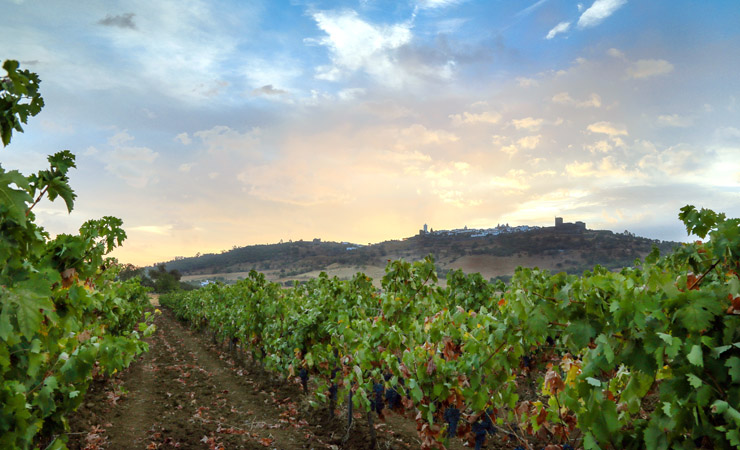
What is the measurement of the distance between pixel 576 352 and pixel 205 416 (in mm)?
8190

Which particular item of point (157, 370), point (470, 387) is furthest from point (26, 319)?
point (157, 370)

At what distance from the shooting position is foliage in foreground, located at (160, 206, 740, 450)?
2270 mm

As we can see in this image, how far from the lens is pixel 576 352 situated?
113 inches

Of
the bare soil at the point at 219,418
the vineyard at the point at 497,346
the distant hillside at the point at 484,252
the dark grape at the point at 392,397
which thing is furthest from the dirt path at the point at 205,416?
A: the distant hillside at the point at 484,252

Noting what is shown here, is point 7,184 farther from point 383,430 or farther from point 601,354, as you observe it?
point 383,430

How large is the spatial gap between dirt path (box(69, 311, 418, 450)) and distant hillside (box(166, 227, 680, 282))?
3516 cm

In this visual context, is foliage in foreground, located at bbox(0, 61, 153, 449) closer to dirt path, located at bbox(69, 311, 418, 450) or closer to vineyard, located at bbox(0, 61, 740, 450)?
vineyard, located at bbox(0, 61, 740, 450)

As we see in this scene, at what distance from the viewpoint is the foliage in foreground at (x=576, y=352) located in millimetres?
2270

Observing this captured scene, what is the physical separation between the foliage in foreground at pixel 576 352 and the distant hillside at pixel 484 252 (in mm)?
39520

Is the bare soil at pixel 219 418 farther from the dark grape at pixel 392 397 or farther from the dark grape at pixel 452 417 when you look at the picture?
the dark grape at pixel 392 397

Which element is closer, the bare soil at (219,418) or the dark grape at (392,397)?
the dark grape at (392,397)

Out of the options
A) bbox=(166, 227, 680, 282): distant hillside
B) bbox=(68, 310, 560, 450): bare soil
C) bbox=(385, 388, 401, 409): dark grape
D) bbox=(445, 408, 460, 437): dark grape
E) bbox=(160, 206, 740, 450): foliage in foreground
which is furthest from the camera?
bbox=(166, 227, 680, 282): distant hillside

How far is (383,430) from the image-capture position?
26.2ft

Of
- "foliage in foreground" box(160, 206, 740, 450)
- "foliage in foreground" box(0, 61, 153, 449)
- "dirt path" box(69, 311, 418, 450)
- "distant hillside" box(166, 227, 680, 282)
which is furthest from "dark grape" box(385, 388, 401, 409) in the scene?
"distant hillside" box(166, 227, 680, 282)
